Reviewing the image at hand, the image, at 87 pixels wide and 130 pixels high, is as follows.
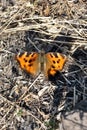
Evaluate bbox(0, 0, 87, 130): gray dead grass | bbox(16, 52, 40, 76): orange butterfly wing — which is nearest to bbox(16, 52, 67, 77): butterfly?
bbox(16, 52, 40, 76): orange butterfly wing

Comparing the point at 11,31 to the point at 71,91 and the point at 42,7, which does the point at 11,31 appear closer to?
the point at 42,7

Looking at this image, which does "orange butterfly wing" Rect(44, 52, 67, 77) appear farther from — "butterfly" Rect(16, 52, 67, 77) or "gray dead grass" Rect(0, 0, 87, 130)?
"gray dead grass" Rect(0, 0, 87, 130)

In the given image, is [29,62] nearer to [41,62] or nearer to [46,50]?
[41,62]

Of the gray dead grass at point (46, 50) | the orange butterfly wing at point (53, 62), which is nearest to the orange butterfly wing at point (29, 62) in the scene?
the orange butterfly wing at point (53, 62)

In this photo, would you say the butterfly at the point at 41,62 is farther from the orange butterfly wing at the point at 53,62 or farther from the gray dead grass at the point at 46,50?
the gray dead grass at the point at 46,50

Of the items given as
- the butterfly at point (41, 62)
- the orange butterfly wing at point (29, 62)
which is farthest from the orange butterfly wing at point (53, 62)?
the orange butterfly wing at point (29, 62)

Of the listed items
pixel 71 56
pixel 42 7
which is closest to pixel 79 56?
pixel 71 56
